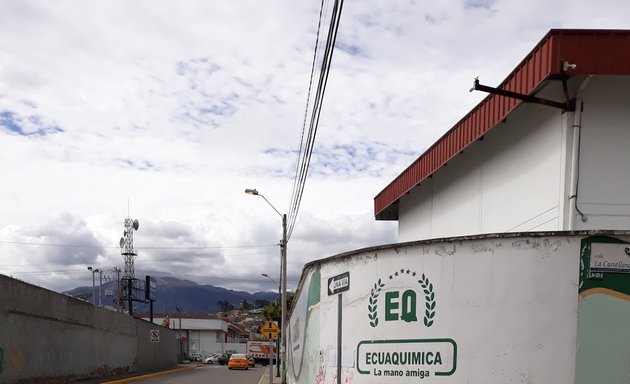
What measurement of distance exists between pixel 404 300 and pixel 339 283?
154 centimetres

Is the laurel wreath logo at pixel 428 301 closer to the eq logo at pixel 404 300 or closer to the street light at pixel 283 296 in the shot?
the eq logo at pixel 404 300

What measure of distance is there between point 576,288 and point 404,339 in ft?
8.05

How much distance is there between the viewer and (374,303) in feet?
32.7

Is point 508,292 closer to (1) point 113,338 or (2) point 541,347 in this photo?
(2) point 541,347

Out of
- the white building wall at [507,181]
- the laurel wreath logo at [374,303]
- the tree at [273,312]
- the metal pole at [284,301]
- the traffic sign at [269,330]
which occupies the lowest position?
the tree at [273,312]

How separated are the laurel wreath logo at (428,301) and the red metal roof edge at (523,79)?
4.54 m

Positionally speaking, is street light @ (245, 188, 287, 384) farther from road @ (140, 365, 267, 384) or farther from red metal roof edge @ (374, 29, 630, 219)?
red metal roof edge @ (374, 29, 630, 219)

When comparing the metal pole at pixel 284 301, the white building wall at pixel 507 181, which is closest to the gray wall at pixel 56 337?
the metal pole at pixel 284 301

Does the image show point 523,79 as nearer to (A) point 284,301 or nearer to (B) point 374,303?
(B) point 374,303

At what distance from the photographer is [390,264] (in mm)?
9789

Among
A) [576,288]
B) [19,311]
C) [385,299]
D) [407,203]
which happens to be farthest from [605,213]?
[19,311]

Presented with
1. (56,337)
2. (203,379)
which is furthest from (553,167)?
(203,379)

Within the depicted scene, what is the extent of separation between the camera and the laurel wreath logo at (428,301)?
9.18 metres

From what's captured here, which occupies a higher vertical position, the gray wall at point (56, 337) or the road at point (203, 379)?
the gray wall at point (56, 337)
